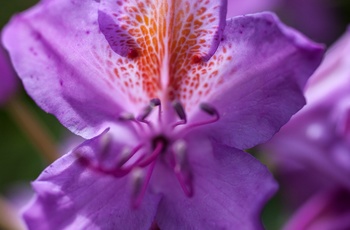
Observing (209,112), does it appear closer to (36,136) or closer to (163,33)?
(163,33)

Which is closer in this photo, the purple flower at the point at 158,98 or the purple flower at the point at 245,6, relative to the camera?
the purple flower at the point at 158,98

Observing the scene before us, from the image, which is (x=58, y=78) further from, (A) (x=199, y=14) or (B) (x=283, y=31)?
(B) (x=283, y=31)

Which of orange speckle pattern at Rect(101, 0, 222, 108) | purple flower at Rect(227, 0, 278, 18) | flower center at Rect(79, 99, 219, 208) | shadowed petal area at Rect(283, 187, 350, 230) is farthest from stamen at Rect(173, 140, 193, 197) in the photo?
purple flower at Rect(227, 0, 278, 18)

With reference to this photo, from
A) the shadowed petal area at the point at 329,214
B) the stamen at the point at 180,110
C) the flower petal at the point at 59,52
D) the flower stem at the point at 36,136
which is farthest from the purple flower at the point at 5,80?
the shadowed petal area at the point at 329,214

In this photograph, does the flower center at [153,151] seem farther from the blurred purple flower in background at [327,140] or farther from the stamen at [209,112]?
the blurred purple flower in background at [327,140]

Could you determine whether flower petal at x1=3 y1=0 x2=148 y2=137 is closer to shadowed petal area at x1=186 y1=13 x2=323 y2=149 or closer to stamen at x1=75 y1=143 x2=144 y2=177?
stamen at x1=75 y1=143 x2=144 y2=177

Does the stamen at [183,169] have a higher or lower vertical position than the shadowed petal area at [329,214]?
higher

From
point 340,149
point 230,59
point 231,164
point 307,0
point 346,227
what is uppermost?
point 230,59

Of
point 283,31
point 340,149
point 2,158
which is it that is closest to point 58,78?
point 283,31
